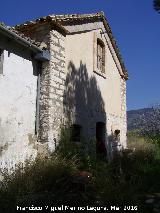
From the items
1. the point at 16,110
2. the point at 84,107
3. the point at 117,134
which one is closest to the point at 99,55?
the point at 84,107

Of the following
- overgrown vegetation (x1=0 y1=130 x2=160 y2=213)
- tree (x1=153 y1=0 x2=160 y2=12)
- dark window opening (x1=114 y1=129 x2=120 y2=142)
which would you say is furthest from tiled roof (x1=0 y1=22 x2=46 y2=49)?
dark window opening (x1=114 y1=129 x2=120 y2=142)

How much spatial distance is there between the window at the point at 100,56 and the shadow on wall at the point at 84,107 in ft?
3.67

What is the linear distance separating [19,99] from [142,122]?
29128 mm

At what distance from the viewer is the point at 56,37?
10.8m

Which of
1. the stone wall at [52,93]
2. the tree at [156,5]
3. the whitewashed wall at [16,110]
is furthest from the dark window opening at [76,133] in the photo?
the tree at [156,5]

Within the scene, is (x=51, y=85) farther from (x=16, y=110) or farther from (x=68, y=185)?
(x=68, y=185)

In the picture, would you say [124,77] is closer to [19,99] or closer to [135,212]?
[19,99]

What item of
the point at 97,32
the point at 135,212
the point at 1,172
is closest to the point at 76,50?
the point at 97,32

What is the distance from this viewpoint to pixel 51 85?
10.3 meters

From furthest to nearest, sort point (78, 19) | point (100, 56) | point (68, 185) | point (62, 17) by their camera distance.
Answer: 1. point (100, 56)
2. point (78, 19)
3. point (62, 17)
4. point (68, 185)

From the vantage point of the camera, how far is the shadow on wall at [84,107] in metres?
11.5

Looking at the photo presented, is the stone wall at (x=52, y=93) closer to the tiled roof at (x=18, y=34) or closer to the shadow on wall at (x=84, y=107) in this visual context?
the tiled roof at (x=18, y=34)

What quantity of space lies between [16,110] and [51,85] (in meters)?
1.44

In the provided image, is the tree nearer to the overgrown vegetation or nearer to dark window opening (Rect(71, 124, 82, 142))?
the overgrown vegetation
